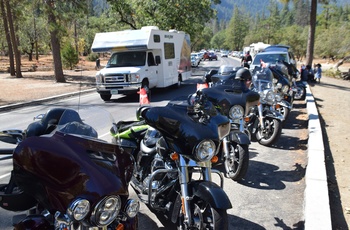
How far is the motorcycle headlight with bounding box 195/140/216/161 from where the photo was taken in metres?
2.76

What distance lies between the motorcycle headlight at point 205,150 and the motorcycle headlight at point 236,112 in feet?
7.43

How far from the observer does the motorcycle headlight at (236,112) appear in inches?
198

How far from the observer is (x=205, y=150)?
111 inches

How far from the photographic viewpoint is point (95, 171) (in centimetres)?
204

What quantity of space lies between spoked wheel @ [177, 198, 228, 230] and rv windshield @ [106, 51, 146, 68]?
11437mm

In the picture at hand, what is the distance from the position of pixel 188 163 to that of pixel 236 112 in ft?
7.51

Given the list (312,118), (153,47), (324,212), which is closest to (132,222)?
(324,212)

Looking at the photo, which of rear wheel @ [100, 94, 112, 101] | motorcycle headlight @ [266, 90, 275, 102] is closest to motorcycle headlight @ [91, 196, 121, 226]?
motorcycle headlight @ [266, 90, 275, 102]

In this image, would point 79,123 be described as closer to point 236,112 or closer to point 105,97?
point 236,112

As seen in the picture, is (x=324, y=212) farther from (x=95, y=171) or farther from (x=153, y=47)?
(x=153, y=47)

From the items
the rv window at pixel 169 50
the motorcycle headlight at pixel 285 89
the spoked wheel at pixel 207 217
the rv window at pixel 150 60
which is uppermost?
the rv window at pixel 169 50

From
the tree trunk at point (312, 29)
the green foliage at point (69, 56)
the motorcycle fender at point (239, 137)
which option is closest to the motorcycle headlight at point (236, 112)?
the motorcycle fender at point (239, 137)

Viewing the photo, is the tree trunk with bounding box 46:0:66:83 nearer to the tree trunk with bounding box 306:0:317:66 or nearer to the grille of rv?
the grille of rv

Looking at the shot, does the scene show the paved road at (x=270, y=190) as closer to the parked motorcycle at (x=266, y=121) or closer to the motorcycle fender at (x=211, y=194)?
the parked motorcycle at (x=266, y=121)
